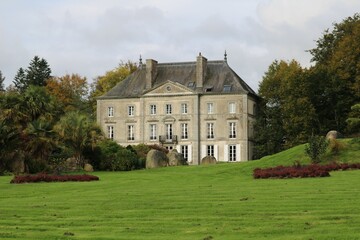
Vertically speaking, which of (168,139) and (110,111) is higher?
(110,111)

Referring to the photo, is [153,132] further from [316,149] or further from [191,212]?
[191,212]

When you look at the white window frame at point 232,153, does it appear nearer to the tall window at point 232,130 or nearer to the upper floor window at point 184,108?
the tall window at point 232,130

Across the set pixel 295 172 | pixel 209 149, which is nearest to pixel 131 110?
pixel 209 149

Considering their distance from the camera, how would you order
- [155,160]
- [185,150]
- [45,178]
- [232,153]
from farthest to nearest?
1. [185,150]
2. [232,153]
3. [155,160]
4. [45,178]

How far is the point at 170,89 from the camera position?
79250mm

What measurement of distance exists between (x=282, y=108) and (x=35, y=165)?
3432cm

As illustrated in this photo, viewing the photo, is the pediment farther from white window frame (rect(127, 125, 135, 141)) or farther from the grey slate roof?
white window frame (rect(127, 125, 135, 141))

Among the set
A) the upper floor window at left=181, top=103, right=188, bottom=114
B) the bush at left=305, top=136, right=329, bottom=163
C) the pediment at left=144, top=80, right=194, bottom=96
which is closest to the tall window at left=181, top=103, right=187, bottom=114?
the upper floor window at left=181, top=103, right=188, bottom=114

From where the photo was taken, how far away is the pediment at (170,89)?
3098 inches

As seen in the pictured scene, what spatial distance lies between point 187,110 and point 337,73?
812 inches

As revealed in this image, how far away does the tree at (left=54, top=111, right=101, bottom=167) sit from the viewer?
47688 millimetres


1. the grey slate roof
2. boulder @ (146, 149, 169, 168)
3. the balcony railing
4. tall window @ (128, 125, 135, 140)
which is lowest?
boulder @ (146, 149, 169, 168)

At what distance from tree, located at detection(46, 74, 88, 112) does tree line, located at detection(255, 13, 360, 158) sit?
99.7 feet

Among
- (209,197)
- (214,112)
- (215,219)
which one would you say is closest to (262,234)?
(215,219)
